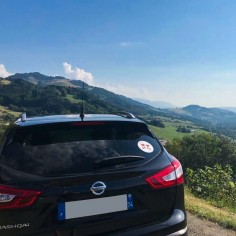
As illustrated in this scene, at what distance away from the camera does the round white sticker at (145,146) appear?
12.8 feet

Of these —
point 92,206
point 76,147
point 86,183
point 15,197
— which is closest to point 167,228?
point 92,206

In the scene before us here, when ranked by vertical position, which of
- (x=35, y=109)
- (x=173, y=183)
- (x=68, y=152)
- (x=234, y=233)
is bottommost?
(x=35, y=109)

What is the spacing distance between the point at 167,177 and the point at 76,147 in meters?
0.99

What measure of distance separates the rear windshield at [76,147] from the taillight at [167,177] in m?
0.20

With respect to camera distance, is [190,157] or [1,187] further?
[190,157]

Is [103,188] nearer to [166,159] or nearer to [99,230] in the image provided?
[99,230]

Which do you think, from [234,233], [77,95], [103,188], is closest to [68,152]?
[103,188]

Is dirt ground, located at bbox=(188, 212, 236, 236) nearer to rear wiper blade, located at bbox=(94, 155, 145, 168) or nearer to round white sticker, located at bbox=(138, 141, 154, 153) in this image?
round white sticker, located at bbox=(138, 141, 154, 153)

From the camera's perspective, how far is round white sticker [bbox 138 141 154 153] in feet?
12.8

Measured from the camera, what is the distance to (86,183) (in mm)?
3422

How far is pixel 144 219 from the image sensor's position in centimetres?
360

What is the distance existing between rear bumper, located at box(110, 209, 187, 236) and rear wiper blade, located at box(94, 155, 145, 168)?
65 cm

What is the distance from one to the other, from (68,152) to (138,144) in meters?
0.77

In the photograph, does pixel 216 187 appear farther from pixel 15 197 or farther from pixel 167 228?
pixel 15 197
